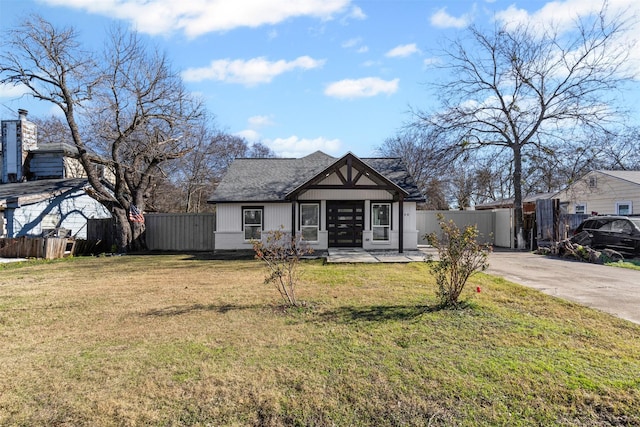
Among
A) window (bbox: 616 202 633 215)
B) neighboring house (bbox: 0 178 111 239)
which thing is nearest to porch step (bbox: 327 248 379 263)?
neighboring house (bbox: 0 178 111 239)

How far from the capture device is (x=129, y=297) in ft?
24.4

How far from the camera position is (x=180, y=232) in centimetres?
1878

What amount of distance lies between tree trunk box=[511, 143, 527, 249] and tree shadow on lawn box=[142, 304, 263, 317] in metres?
16.6

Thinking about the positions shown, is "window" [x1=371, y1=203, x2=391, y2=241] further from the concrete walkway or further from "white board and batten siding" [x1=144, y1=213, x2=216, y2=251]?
"white board and batten siding" [x1=144, y1=213, x2=216, y2=251]

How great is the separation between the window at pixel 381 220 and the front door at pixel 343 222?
603 mm

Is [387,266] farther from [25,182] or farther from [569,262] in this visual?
[25,182]

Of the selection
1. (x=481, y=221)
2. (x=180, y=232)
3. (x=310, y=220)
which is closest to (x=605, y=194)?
(x=481, y=221)

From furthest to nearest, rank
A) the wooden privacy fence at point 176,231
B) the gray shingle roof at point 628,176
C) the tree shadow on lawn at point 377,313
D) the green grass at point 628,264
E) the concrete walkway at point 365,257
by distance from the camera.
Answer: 1. the gray shingle roof at point 628,176
2. the wooden privacy fence at point 176,231
3. the concrete walkway at point 365,257
4. the green grass at point 628,264
5. the tree shadow on lawn at point 377,313

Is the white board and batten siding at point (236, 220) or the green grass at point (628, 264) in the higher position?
the white board and batten siding at point (236, 220)

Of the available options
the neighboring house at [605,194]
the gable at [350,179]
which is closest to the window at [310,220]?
the gable at [350,179]

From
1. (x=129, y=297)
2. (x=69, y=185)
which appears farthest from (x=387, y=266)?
(x=69, y=185)

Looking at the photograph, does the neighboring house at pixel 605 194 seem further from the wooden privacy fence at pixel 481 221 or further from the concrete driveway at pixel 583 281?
the concrete driveway at pixel 583 281

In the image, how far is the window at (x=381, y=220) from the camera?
1709 centimetres

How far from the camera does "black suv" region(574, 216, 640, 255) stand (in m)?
13.4
